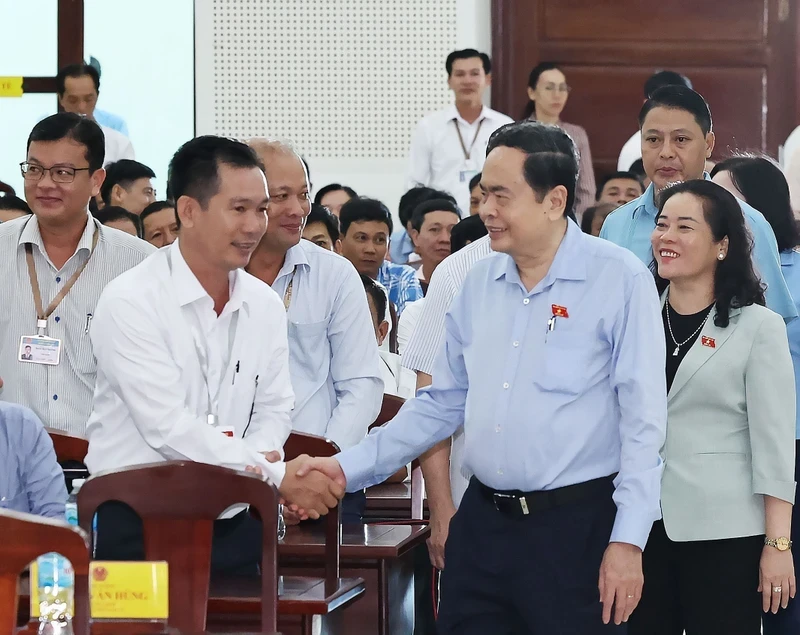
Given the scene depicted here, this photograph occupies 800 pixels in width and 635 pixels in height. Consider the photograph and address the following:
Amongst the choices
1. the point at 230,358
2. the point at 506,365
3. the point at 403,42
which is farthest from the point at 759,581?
the point at 403,42

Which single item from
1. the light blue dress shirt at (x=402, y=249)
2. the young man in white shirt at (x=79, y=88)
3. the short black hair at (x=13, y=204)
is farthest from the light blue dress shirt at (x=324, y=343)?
the young man in white shirt at (x=79, y=88)

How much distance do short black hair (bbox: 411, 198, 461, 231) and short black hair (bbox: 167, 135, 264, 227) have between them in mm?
3303

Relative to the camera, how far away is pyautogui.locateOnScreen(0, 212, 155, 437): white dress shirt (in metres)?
3.68

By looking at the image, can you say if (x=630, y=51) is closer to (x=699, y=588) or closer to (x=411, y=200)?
(x=411, y=200)

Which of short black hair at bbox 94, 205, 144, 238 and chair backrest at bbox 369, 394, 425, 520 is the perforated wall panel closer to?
short black hair at bbox 94, 205, 144, 238

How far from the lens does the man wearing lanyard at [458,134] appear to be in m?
7.88

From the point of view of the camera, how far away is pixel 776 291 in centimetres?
343

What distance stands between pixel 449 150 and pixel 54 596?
5.80 m

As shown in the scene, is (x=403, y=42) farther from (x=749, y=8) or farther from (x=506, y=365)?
(x=506, y=365)

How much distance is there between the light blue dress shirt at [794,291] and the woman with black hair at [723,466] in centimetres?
50

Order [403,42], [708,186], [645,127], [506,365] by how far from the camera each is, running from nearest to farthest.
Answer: [506,365], [708,186], [645,127], [403,42]

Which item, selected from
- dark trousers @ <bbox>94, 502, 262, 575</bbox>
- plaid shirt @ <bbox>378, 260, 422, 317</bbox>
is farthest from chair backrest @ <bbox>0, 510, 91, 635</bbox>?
plaid shirt @ <bbox>378, 260, 422, 317</bbox>

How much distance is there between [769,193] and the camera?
3773mm

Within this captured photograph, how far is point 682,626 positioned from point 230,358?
1219 millimetres
